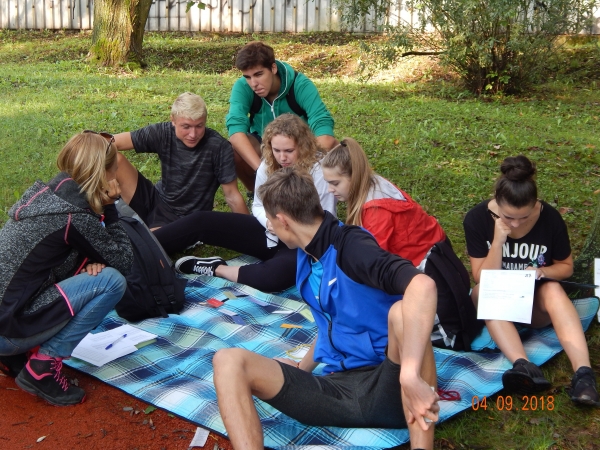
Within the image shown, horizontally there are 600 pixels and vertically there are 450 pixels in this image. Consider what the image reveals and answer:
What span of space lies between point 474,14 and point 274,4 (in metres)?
8.02

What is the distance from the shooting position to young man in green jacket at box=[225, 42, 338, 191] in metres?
6.01

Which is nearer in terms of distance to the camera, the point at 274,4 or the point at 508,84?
the point at 508,84

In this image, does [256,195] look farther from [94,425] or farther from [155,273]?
[94,425]

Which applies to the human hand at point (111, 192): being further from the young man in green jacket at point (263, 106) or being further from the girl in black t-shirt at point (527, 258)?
the young man in green jacket at point (263, 106)

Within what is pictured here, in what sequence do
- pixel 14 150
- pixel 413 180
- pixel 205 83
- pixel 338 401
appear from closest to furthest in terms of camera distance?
1. pixel 338 401
2. pixel 413 180
3. pixel 14 150
4. pixel 205 83

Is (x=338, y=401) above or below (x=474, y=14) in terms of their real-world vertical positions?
below

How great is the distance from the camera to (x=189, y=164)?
5.80 metres

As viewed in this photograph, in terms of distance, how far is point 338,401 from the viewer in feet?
10.2

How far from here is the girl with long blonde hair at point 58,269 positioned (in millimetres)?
3482

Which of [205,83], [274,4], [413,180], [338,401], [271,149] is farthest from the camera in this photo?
[274,4]

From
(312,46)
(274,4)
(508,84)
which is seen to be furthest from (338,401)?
(274,4)

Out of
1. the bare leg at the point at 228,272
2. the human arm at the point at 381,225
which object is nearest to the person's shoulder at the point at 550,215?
the human arm at the point at 381,225

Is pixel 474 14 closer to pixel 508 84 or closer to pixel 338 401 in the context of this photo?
pixel 508 84

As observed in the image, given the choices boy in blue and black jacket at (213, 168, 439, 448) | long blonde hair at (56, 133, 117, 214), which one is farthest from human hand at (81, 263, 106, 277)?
boy in blue and black jacket at (213, 168, 439, 448)
